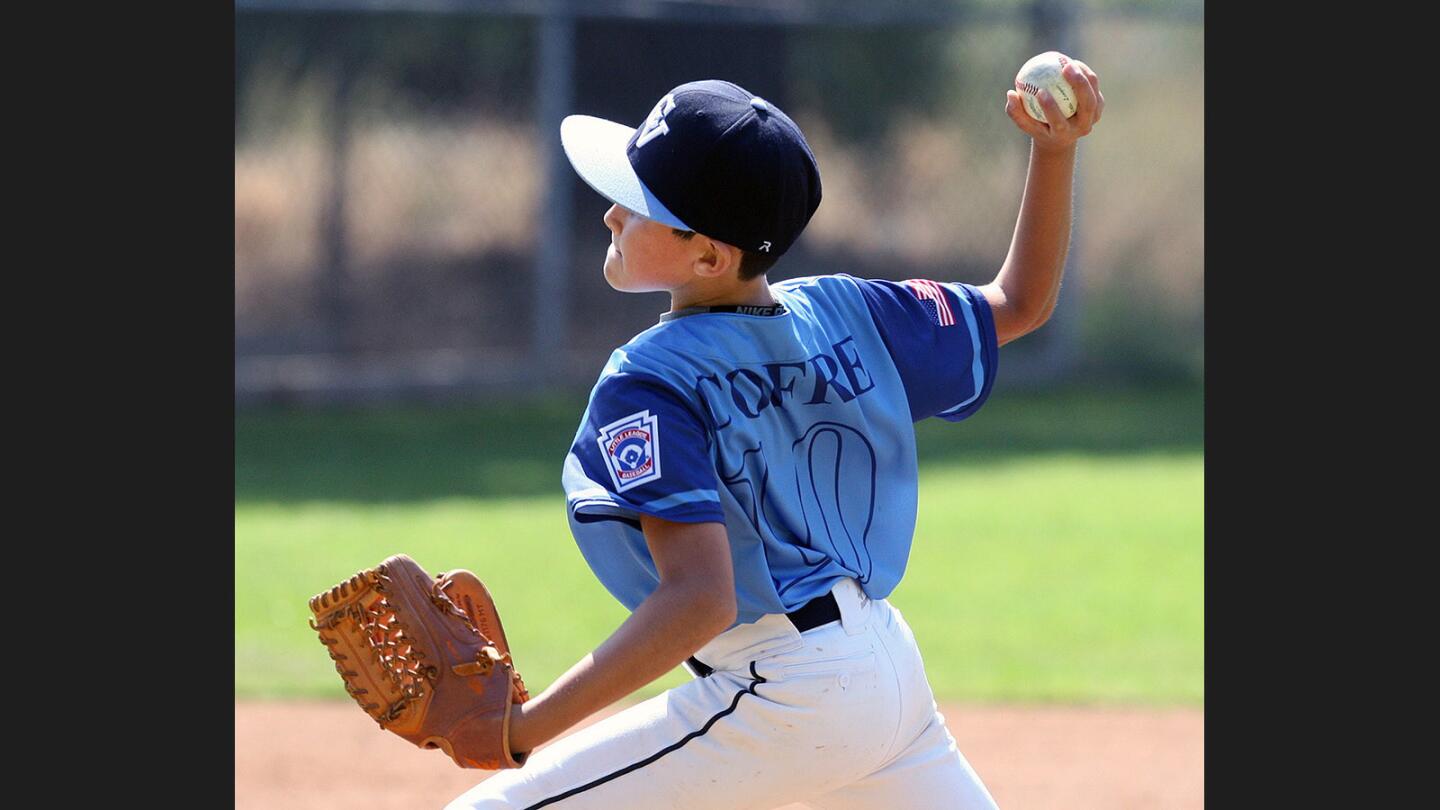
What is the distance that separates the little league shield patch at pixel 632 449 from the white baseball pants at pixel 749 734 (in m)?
0.27

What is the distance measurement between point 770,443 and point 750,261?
0.27 metres

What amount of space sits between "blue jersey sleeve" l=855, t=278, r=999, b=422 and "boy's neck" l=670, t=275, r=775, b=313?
0.25 meters

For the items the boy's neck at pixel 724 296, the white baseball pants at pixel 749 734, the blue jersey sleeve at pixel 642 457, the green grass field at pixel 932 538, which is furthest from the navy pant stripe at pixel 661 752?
the green grass field at pixel 932 538

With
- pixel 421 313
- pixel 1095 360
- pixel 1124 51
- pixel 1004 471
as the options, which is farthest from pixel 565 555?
pixel 1124 51

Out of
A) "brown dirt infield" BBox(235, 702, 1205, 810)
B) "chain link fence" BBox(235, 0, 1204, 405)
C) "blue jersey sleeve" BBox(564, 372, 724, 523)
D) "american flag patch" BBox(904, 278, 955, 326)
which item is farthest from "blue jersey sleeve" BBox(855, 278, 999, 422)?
"chain link fence" BBox(235, 0, 1204, 405)

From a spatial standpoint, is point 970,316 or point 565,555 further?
point 565,555

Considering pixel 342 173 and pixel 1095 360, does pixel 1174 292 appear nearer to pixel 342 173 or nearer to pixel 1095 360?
pixel 1095 360

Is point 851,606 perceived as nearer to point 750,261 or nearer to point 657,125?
point 750,261

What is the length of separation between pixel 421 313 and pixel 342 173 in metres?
1.06

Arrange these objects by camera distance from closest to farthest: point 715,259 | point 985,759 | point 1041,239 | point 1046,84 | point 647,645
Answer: point 647,645, point 715,259, point 1046,84, point 1041,239, point 985,759

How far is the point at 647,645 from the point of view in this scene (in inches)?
81.9

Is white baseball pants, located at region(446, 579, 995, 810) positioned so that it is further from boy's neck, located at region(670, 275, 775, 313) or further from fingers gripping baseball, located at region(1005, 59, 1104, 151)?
fingers gripping baseball, located at region(1005, 59, 1104, 151)

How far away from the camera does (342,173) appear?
11.0 metres

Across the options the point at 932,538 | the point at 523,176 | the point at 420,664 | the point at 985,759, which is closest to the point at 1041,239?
the point at 420,664
